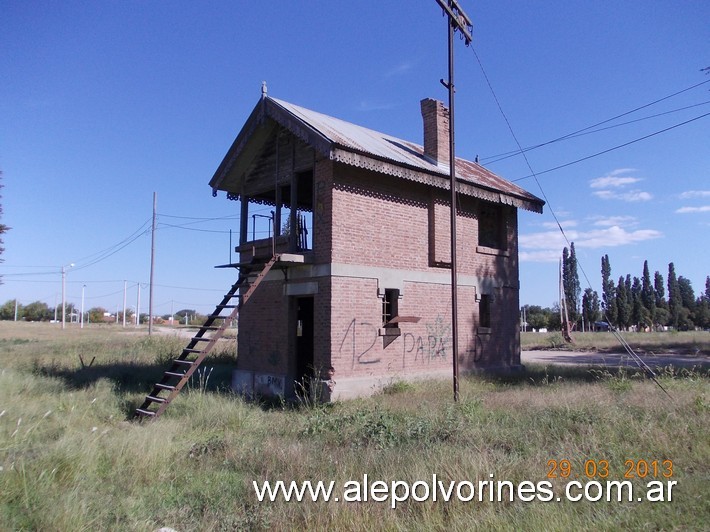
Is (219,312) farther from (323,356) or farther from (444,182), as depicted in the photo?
(444,182)

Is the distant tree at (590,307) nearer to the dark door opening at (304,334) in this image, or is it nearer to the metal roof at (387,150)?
the metal roof at (387,150)

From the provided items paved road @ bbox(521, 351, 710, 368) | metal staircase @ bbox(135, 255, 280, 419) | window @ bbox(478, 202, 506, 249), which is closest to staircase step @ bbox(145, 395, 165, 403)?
metal staircase @ bbox(135, 255, 280, 419)

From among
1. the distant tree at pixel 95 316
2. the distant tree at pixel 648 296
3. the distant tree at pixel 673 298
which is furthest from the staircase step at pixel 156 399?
the distant tree at pixel 95 316

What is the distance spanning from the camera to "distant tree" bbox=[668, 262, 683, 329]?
74312mm

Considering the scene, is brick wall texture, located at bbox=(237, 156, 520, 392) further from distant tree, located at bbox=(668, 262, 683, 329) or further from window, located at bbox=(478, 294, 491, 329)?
distant tree, located at bbox=(668, 262, 683, 329)

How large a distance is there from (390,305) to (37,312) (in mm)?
129551

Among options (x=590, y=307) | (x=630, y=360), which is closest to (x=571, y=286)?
(x=590, y=307)

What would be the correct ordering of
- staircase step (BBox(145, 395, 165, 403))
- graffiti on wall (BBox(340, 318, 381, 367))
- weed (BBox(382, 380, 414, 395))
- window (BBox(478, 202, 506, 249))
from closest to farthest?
staircase step (BBox(145, 395, 165, 403)), graffiti on wall (BBox(340, 318, 381, 367)), weed (BBox(382, 380, 414, 395)), window (BBox(478, 202, 506, 249))

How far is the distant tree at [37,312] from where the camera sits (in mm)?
117750

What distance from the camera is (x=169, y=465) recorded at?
7.21m

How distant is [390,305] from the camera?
13727 mm

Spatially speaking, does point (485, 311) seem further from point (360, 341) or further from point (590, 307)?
point (590, 307)

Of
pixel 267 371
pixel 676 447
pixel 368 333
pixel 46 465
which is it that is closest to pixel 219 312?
pixel 267 371

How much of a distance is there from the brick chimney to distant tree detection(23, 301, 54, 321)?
127m
